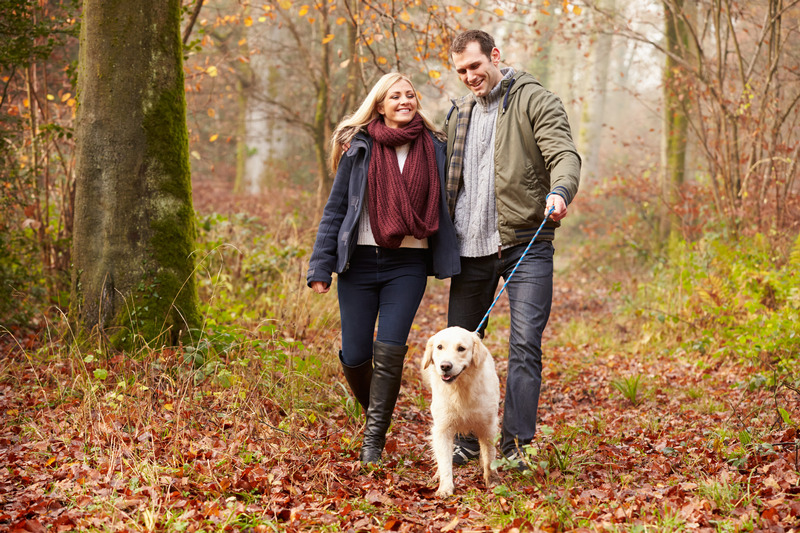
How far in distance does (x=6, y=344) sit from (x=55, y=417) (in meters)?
1.66

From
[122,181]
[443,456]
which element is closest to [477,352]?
[443,456]

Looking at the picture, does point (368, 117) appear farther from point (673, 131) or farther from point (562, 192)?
point (673, 131)

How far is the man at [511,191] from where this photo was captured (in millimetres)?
3729

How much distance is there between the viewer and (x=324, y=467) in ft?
11.6

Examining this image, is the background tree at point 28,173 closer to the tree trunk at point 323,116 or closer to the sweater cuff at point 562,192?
the sweater cuff at point 562,192

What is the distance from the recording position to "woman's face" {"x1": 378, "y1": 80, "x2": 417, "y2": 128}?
3.96 metres

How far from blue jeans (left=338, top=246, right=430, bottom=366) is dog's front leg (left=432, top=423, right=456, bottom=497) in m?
0.61

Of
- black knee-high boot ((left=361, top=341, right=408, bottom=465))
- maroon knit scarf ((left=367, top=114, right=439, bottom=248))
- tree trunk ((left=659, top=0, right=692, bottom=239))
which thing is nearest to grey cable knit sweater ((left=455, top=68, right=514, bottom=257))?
maroon knit scarf ((left=367, top=114, right=439, bottom=248))

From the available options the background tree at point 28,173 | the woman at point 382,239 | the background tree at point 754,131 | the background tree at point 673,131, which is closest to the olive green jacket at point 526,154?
the woman at point 382,239

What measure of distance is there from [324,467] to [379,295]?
1083mm

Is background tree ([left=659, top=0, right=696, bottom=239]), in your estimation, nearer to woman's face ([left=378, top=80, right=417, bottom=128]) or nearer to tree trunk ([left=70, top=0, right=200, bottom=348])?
woman's face ([left=378, top=80, right=417, bottom=128])

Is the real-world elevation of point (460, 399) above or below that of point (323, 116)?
below

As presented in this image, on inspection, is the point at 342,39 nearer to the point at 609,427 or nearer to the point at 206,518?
the point at 609,427

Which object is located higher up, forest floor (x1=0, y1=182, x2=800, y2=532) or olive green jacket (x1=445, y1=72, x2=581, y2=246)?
olive green jacket (x1=445, y1=72, x2=581, y2=246)
